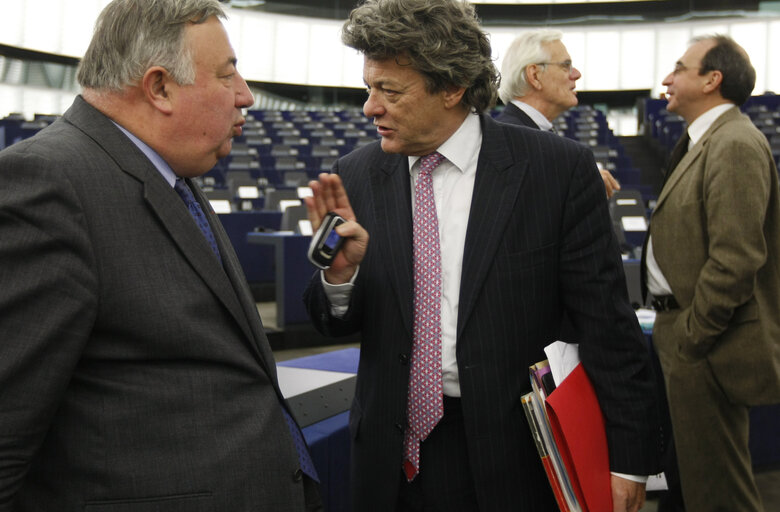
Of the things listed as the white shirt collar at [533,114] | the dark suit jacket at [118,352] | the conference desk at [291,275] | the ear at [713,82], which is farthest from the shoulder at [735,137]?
the conference desk at [291,275]

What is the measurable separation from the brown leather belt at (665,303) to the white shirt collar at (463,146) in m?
1.07

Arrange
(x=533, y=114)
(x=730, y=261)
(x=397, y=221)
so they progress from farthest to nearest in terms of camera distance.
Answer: (x=533, y=114) → (x=730, y=261) → (x=397, y=221)

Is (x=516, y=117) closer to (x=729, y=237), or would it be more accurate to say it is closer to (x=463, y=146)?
(x=729, y=237)

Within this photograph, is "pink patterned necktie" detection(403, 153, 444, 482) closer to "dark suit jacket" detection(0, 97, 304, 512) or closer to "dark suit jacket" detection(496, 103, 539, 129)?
"dark suit jacket" detection(0, 97, 304, 512)

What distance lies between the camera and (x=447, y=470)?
134 centimetres

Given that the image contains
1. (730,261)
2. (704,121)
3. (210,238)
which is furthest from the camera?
(704,121)

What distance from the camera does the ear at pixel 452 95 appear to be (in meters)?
1.43

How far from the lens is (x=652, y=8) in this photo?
1962 cm

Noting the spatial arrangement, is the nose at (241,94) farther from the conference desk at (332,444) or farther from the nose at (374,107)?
the conference desk at (332,444)

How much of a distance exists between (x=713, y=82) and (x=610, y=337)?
1350mm

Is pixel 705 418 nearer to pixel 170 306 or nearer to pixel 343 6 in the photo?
pixel 170 306

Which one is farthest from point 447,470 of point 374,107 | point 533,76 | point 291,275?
point 291,275

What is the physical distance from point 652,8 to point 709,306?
1997 cm

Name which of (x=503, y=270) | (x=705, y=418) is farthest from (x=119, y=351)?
(x=705, y=418)
